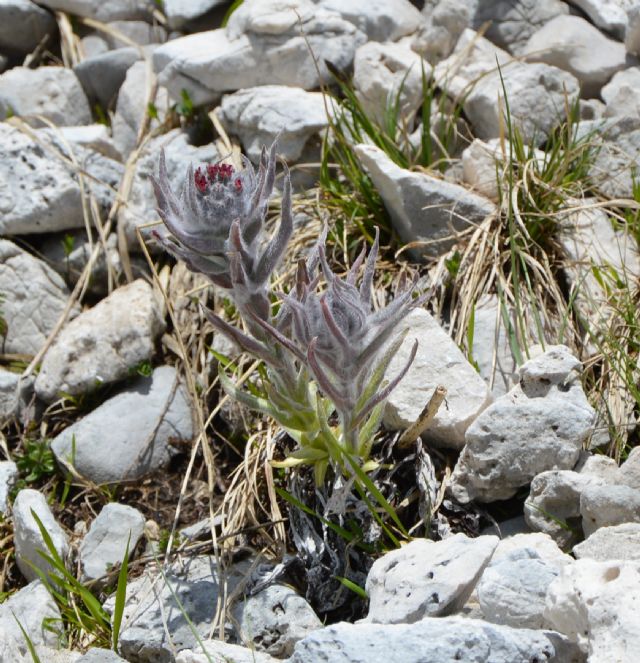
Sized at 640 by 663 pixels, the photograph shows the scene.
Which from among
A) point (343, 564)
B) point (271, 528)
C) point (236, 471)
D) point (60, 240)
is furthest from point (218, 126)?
point (343, 564)

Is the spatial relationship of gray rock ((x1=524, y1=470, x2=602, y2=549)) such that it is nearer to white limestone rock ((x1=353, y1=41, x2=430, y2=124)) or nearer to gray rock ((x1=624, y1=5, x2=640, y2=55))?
white limestone rock ((x1=353, y1=41, x2=430, y2=124))

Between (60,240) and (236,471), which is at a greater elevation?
(60,240)

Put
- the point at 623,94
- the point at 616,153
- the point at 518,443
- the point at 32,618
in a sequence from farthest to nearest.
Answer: the point at 623,94, the point at 616,153, the point at 32,618, the point at 518,443

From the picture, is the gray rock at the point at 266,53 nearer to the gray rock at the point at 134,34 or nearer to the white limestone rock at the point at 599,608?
the gray rock at the point at 134,34

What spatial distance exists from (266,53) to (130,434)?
76.1 inches

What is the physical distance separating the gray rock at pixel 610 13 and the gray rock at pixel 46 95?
2567 mm

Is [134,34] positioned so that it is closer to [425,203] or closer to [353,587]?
[425,203]

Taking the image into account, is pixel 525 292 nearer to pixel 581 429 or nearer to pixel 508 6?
pixel 581 429

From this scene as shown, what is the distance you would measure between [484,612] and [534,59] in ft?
9.54

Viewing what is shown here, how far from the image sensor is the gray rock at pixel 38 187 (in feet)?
13.6

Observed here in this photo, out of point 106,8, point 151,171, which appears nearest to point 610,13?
point 151,171

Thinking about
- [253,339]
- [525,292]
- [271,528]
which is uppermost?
[253,339]

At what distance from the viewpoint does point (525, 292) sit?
141 inches

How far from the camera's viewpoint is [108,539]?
10.7ft
